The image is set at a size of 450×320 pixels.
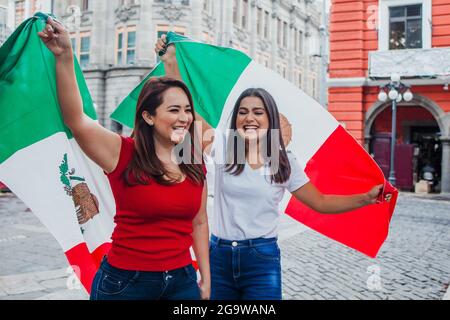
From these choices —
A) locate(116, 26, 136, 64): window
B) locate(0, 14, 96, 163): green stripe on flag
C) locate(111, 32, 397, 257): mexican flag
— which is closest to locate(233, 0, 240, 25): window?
Answer: locate(116, 26, 136, 64): window

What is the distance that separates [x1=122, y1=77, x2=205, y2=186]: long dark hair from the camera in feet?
6.79

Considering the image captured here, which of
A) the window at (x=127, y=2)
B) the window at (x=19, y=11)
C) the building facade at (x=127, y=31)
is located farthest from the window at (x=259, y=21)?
the window at (x=19, y=11)

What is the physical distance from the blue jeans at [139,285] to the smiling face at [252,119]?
2.85 feet

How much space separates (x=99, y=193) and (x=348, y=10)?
18.2m

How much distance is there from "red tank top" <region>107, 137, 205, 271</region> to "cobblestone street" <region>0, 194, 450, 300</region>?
114 inches

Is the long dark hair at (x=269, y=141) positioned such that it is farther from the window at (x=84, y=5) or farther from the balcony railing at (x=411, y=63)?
the window at (x=84, y=5)

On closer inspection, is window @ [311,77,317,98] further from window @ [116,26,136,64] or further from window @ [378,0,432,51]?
window @ [378,0,432,51]

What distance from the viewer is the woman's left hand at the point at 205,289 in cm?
227

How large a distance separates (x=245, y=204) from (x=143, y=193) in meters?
0.66

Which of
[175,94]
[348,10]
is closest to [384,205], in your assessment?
[175,94]

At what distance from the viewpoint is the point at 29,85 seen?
2.62 meters

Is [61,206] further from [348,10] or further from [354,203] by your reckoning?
[348,10]

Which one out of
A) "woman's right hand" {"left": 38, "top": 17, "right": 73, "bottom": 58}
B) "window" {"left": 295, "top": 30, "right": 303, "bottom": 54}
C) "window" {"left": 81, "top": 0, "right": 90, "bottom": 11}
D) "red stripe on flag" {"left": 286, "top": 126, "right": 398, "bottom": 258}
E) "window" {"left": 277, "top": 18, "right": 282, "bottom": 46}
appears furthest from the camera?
"window" {"left": 295, "top": 30, "right": 303, "bottom": 54}

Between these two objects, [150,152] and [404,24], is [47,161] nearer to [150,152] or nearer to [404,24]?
[150,152]
